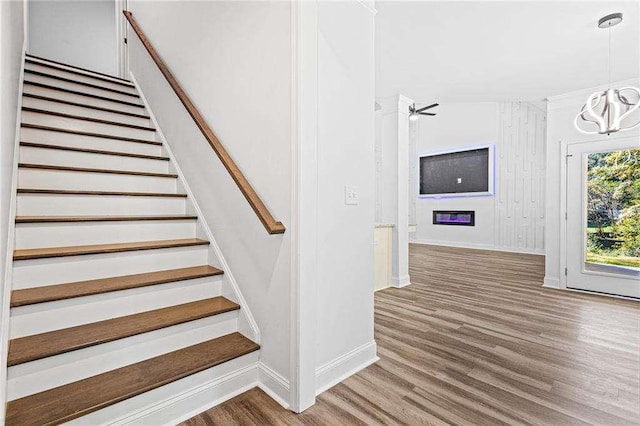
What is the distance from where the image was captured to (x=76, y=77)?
3.57 m

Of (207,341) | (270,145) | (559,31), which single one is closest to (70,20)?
(270,145)

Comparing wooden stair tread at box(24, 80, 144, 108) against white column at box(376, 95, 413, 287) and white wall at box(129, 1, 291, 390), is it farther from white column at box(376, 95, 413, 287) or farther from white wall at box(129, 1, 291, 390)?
white column at box(376, 95, 413, 287)

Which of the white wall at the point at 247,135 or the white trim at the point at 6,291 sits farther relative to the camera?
the white wall at the point at 247,135

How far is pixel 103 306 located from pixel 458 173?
7819 millimetres

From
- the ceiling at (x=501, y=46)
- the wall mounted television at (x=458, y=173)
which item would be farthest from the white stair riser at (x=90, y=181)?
the wall mounted television at (x=458, y=173)

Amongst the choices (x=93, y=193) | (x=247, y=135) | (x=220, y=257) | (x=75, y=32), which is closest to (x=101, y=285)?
(x=220, y=257)

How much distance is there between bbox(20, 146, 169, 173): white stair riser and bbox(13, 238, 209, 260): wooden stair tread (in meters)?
0.85

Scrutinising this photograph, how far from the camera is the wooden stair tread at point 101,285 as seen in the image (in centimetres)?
158

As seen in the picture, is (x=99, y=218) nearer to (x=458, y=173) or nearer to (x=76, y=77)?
(x=76, y=77)

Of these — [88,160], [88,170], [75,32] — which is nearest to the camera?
[88,170]

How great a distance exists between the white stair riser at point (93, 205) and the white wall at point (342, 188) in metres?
1.50

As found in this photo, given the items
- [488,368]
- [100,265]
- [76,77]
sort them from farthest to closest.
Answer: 1. [76,77]
2. [488,368]
3. [100,265]

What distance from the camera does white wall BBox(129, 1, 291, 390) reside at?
1.74 metres

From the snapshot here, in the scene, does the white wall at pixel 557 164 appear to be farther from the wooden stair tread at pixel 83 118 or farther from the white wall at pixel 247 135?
the wooden stair tread at pixel 83 118
